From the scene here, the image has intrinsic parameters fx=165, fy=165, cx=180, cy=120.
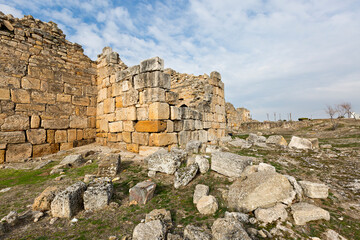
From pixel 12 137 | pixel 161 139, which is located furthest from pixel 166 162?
pixel 12 137

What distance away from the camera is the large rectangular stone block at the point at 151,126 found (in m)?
5.12

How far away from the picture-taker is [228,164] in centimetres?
328

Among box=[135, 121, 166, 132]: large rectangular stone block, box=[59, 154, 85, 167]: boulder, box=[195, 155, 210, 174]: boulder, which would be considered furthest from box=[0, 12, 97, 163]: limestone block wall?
box=[195, 155, 210, 174]: boulder

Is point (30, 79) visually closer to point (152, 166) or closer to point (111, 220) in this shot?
point (152, 166)

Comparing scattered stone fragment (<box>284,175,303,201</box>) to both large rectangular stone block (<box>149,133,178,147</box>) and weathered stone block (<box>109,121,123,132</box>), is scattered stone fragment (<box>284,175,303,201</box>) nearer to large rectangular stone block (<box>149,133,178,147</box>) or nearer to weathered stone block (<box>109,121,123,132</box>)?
large rectangular stone block (<box>149,133,178,147</box>)

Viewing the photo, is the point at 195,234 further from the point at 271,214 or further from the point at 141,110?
the point at 141,110

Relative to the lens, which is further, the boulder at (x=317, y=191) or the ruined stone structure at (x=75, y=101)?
the ruined stone structure at (x=75, y=101)

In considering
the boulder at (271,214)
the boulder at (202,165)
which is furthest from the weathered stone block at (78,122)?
the boulder at (271,214)

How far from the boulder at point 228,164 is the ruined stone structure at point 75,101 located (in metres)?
2.15

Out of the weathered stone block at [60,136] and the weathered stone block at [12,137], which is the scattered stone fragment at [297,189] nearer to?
the weathered stone block at [60,136]

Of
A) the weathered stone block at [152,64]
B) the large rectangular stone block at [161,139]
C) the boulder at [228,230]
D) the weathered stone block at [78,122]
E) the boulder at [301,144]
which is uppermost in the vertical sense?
the weathered stone block at [152,64]

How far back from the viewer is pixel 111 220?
2.20 meters

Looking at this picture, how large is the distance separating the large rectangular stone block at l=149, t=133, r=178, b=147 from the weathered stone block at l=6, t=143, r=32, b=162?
4.16 meters

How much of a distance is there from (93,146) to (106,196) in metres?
5.04
